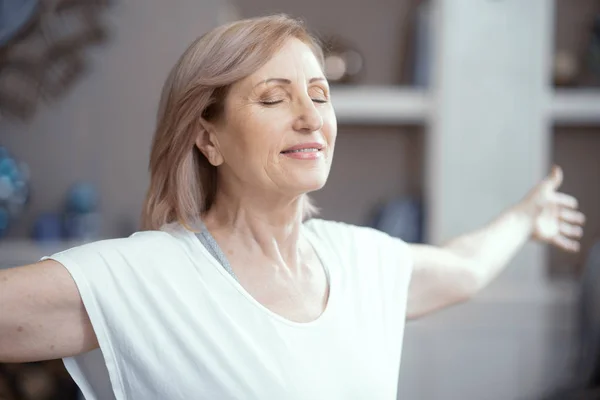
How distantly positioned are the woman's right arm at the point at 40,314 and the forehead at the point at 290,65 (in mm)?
389

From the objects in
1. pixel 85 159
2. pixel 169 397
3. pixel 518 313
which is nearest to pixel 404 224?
pixel 518 313

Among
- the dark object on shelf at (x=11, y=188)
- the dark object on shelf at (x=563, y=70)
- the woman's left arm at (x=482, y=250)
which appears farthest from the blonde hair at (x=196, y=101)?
the dark object on shelf at (x=563, y=70)

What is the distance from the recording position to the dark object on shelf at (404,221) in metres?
2.45

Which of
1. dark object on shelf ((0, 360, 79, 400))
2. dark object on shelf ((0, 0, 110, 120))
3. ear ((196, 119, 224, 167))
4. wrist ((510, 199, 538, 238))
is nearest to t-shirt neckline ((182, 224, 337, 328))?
ear ((196, 119, 224, 167))

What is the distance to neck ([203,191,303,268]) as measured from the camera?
108 cm

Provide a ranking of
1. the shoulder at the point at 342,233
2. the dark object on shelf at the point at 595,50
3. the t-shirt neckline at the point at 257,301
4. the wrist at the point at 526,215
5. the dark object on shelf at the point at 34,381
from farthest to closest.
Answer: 1. the dark object on shelf at the point at 595,50
2. the dark object on shelf at the point at 34,381
3. the wrist at the point at 526,215
4. the shoulder at the point at 342,233
5. the t-shirt neckline at the point at 257,301

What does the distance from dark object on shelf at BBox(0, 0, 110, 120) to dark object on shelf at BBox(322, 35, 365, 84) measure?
0.84 metres

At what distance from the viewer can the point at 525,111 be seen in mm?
2373

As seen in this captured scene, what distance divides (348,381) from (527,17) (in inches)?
68.8

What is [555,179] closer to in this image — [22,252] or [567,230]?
[567,230]

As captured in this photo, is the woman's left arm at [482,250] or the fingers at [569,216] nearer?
the woman's left arm at [482,250]

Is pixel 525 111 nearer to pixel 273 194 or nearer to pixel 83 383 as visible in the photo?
pixel 273 194

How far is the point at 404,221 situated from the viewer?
8.04 ft

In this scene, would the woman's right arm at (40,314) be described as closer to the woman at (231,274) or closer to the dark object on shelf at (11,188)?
the woman at (231,274)
